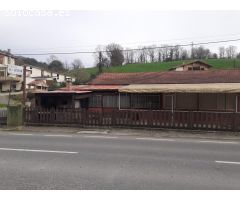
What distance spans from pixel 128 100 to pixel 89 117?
250 inches

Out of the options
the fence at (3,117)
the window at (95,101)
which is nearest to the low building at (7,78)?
the window at (95,101)

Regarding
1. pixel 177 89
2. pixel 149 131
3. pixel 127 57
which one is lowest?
pixel 149 131

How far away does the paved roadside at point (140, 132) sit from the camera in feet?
48.5

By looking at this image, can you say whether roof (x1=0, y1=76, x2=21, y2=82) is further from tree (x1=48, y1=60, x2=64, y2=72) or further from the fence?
tree (x1=48, y1=60, x2=64, y2=72)

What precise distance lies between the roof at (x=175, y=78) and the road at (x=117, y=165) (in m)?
11.4

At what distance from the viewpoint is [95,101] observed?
24188 millimetres

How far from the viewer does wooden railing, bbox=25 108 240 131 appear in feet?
51.6

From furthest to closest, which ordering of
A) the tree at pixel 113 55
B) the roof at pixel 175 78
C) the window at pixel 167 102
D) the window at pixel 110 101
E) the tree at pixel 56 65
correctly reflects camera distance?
the tree at pixel 56 65 < the tree at pixel 113 55 < the window at pixel 110 101 < the roof at pixel 175 78 < the window at pixel 167 102

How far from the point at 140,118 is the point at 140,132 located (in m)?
1.25

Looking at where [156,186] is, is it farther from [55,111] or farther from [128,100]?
[128,100]

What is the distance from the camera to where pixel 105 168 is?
25.3ft

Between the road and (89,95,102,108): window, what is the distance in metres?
11.8

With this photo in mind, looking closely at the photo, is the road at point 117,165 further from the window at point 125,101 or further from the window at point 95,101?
the window at point 95,101

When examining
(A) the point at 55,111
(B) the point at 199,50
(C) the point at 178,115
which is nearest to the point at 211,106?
(C) the point at 178,115
